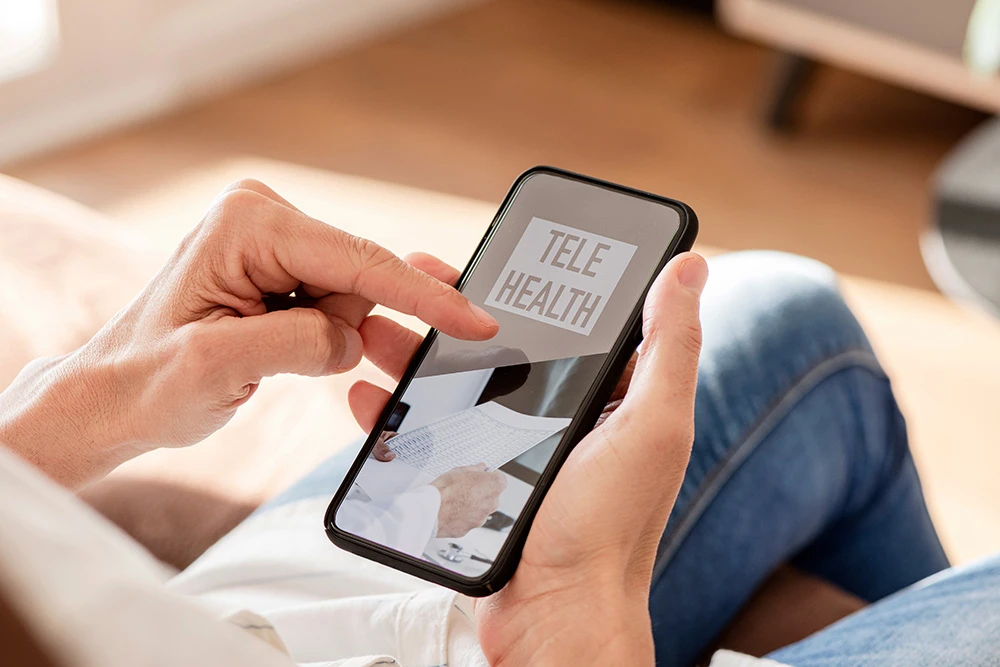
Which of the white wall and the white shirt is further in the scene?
the white wall

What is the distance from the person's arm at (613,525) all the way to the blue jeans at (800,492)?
0.50ft

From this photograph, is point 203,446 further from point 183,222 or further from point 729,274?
point 183,222

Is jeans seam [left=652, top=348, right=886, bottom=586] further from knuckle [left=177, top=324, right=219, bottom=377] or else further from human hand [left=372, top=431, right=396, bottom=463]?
knuckle [left=177, top=324, right=219, bottom=377]

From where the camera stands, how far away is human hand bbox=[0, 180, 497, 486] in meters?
0.54

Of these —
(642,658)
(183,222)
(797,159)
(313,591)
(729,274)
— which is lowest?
(183,222)

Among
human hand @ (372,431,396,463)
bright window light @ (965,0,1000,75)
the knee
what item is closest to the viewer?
human hand @ (372,431,396,463)

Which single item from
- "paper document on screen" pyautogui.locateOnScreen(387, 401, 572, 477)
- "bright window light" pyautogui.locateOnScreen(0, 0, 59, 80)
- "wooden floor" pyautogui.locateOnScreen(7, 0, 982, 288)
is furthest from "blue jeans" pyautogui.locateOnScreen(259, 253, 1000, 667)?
→ "bright window light" pyautogui.locateOnScreen(0, 0, 59, 80)

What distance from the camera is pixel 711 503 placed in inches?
27.5

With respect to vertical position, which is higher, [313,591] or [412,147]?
[412,147]

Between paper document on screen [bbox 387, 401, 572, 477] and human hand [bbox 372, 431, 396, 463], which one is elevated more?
paper document on screen [bbox 387, 401, 572, 477]

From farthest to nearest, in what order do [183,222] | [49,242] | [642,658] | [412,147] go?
[412,147] → [183,222] → [49,242] → [642,658]

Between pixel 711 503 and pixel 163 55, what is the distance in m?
1.54

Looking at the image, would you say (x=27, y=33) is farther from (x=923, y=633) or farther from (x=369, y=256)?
(x=923, y=633)

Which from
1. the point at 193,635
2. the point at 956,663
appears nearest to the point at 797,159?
the point at 956,663
